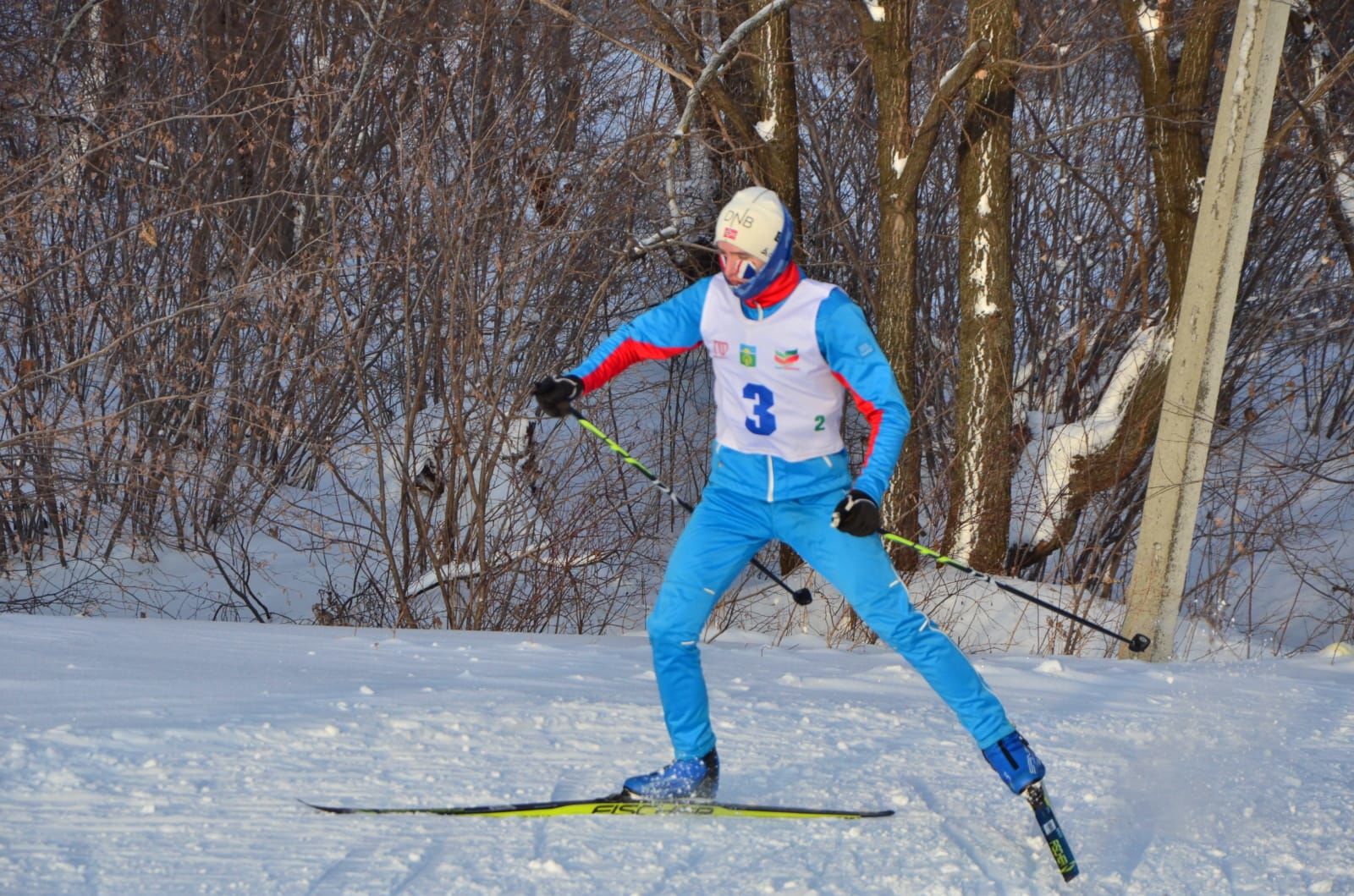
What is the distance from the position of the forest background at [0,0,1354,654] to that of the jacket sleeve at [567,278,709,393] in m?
4.51

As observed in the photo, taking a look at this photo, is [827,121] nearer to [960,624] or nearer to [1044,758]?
[960,624]

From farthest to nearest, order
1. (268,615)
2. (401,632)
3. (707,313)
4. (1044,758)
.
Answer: (268,615)
(401,632)
(1044,758)
(707,313)

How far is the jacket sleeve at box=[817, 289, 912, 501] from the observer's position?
3.75 metres

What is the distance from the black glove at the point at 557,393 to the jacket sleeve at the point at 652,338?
4 cm

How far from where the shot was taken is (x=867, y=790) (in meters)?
4.43

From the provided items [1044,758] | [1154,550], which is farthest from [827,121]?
[1044,758]

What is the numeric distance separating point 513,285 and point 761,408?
17.1 feet

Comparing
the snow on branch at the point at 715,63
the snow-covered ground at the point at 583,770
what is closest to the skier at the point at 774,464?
the snow-covered ground at the point at 583,770

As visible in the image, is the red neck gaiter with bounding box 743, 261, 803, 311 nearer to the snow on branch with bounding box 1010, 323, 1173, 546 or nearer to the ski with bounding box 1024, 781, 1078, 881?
the ski with bounding box 1024, 781, 1078, 881

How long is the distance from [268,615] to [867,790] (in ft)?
21.3

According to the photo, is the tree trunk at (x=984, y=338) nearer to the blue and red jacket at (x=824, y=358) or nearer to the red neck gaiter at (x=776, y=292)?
the blue and red jacket at (x=824, y=358)

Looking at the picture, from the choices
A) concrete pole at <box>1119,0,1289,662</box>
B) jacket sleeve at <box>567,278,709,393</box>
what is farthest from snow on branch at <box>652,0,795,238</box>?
jacket sleeve at <box>567,278,709,393</box>

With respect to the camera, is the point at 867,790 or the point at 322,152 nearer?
the point at 867,790

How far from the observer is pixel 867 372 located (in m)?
3.79
